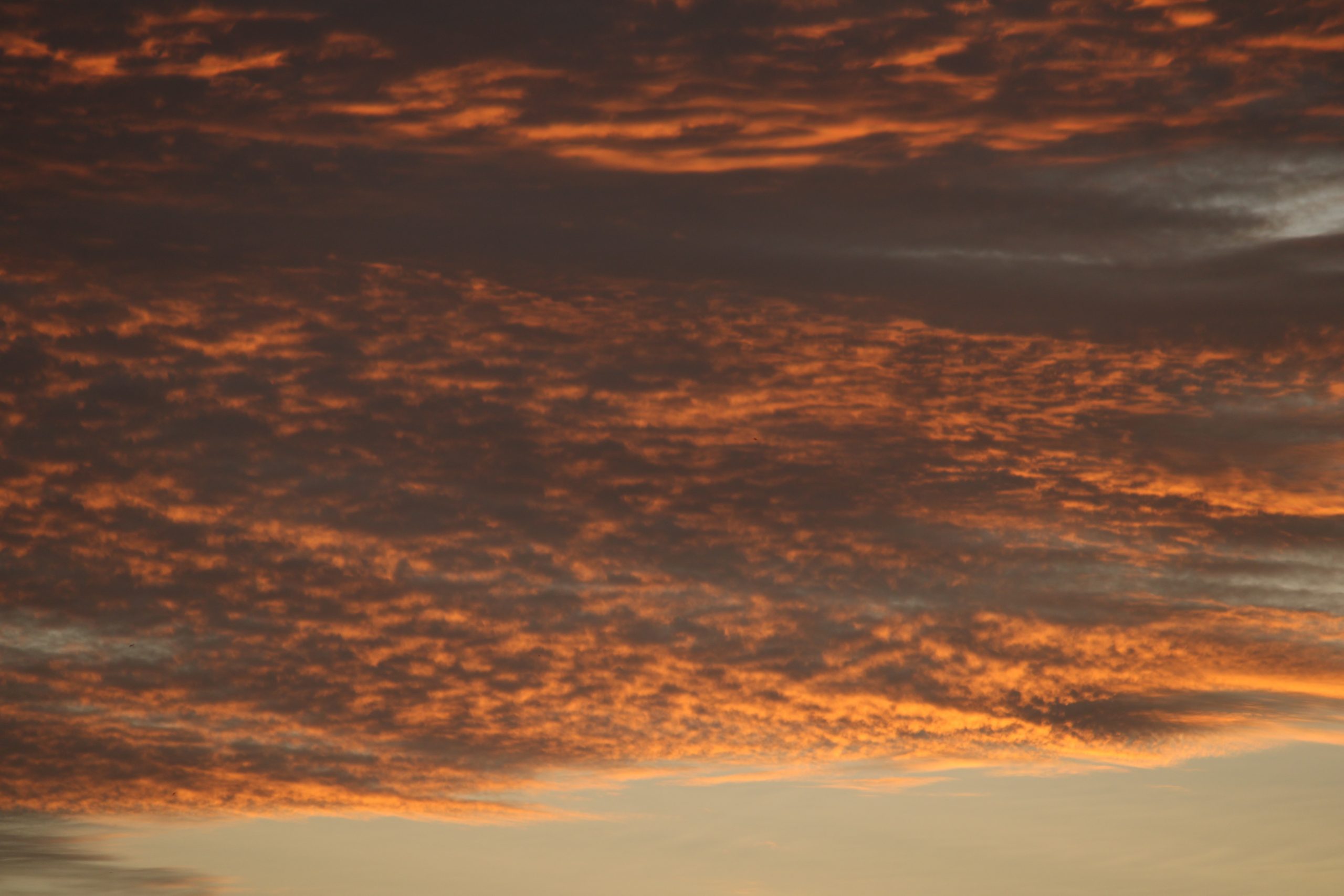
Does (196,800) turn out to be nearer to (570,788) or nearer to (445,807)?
(445,807)

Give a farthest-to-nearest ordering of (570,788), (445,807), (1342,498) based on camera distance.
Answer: (445,807) → (570,788) → (1342,498)

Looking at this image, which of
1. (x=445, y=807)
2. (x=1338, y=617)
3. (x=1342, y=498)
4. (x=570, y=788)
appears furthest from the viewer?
(x=445, y=807)

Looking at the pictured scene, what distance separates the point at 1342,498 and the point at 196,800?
20.6 meters

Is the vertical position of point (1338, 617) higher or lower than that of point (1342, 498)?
lower

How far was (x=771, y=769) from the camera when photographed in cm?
2247

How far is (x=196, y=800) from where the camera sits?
24.3m

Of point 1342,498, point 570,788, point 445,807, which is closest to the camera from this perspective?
point 1342,498

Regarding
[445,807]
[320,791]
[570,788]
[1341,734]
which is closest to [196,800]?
[320,791]

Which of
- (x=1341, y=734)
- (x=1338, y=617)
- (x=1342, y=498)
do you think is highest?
(x=1342, y=498)

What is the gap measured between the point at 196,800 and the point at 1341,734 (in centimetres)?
2027

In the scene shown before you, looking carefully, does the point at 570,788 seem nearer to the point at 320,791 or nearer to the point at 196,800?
the point at 320,791

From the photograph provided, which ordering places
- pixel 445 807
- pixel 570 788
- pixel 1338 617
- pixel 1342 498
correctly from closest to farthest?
pixel 1342 498 → pixel 1338 617 → pixel 570 788 → pixel 445 807

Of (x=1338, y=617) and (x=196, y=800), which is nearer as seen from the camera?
(x=1338, y=617)

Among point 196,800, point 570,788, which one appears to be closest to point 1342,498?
point 570,788
